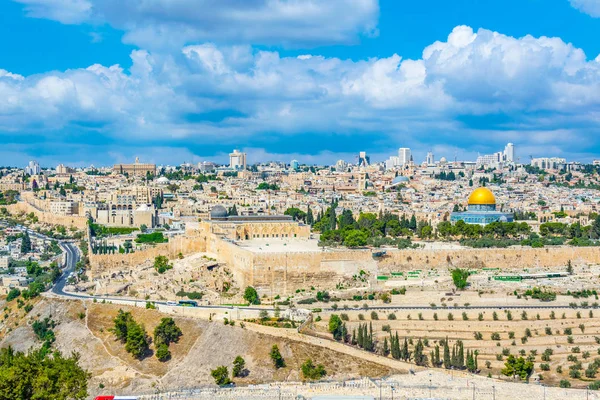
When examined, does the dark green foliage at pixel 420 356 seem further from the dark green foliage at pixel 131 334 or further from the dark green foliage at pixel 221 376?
the dark green foliage at pixel 131 334

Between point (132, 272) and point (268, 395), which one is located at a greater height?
point (132, 272)

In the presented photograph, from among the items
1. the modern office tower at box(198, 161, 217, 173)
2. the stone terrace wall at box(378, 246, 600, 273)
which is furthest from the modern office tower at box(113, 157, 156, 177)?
the stone terrace wall at box(378, 246, 600, 273)

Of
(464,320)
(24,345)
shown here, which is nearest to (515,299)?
(464,320)

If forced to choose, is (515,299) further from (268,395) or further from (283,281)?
(268,395)

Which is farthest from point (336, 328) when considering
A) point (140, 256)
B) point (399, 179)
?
point (399, 179)

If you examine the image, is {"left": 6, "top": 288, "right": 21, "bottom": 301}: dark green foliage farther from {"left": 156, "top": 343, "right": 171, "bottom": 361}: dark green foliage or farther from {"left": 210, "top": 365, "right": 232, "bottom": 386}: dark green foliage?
{"left": 210, "top": 365, "right": 232, "bottom": 386}: dark green foliage
